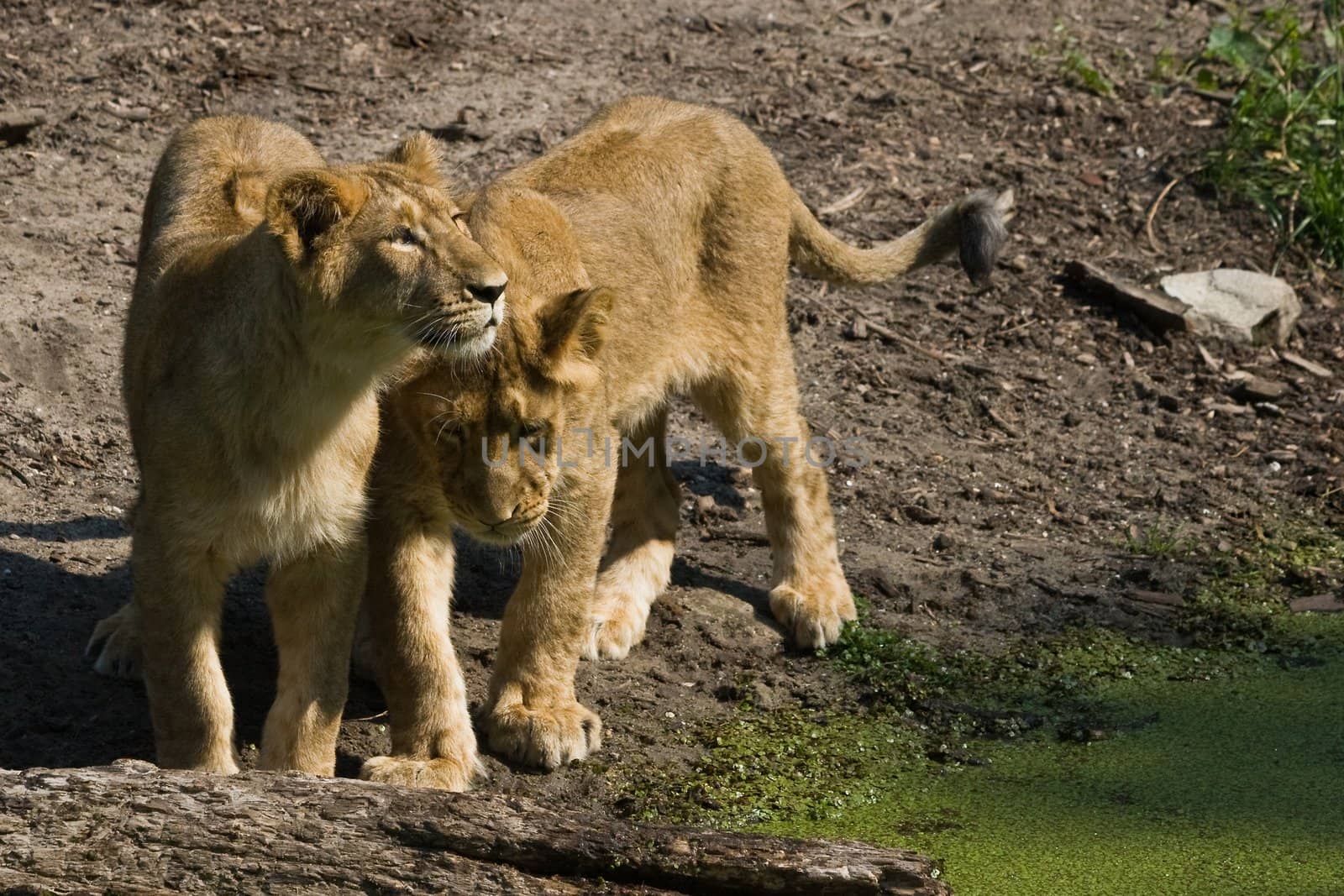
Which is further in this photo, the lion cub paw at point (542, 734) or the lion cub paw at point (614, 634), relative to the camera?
the lion cub paw at point (614, 634)

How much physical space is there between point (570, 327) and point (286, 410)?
93cm

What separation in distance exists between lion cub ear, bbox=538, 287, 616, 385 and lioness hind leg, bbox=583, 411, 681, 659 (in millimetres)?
1476

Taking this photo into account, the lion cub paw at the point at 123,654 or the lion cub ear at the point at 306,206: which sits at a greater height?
the lion cub ear at the point at 306,206

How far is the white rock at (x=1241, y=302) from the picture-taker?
882cm

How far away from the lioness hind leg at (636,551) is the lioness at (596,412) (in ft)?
0.03

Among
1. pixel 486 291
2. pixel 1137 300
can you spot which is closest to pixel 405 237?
pixel 486 291

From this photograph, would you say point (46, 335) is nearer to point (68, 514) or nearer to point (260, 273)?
point (68, 514)

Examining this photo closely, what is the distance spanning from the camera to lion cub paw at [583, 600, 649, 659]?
244 inches

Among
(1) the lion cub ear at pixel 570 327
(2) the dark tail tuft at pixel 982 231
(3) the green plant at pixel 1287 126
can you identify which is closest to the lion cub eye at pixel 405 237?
(1) the lion cub ear at pixel 570 327

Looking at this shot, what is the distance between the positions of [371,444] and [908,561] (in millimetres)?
3079

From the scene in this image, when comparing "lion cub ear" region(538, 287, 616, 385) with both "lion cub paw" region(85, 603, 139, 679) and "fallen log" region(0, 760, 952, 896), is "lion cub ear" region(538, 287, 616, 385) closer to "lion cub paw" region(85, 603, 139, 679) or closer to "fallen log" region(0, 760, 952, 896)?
"fallen log" region(0, 760, 952, 896)

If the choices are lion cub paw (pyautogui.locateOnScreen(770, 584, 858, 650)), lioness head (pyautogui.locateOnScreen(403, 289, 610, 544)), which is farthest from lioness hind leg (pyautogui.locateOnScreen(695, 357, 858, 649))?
lioness head (pyautogui.locateOnScreen(403, 289, 610, 544))

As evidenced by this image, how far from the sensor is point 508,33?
10078mm

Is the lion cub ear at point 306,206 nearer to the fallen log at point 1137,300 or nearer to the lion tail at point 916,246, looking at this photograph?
the lion tail at point 916,246
